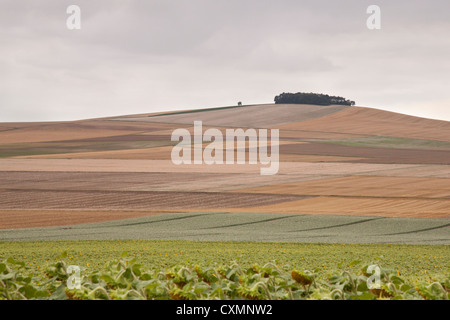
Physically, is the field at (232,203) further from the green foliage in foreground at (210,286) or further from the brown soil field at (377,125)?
the brown soil field at (377,125)

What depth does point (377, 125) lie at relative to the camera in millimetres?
103438

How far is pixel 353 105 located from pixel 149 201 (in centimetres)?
9943

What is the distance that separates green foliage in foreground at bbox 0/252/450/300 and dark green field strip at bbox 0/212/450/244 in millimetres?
21399

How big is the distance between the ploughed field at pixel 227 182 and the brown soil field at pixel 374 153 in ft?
0.49

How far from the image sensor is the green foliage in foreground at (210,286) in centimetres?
474

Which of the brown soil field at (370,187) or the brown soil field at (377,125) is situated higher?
the brown soil field at (377,125)

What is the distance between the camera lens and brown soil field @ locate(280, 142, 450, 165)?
67.5 meters

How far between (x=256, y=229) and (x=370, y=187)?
19.8 meters

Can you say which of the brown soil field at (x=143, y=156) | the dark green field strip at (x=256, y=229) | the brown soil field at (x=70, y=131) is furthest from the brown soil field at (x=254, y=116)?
the dark green field strip at (x=256, y=229)

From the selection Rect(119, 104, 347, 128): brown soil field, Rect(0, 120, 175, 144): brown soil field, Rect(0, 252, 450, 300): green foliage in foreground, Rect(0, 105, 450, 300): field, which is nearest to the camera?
Rect(0, 252, 450, 300): green foliage in foreground

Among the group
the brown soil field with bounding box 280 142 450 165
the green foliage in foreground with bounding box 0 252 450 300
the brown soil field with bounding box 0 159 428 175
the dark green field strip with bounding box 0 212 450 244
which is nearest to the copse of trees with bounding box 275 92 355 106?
the brown soil field with bounding box 280 142 450 165

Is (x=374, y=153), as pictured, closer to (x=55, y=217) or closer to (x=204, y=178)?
(x=204, y=178)

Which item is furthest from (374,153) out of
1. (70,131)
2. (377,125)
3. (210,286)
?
(210,286)

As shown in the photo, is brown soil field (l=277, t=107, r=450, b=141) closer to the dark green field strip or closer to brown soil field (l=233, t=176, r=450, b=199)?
brown soil field (l=233, t=176, r=450, b=199)
